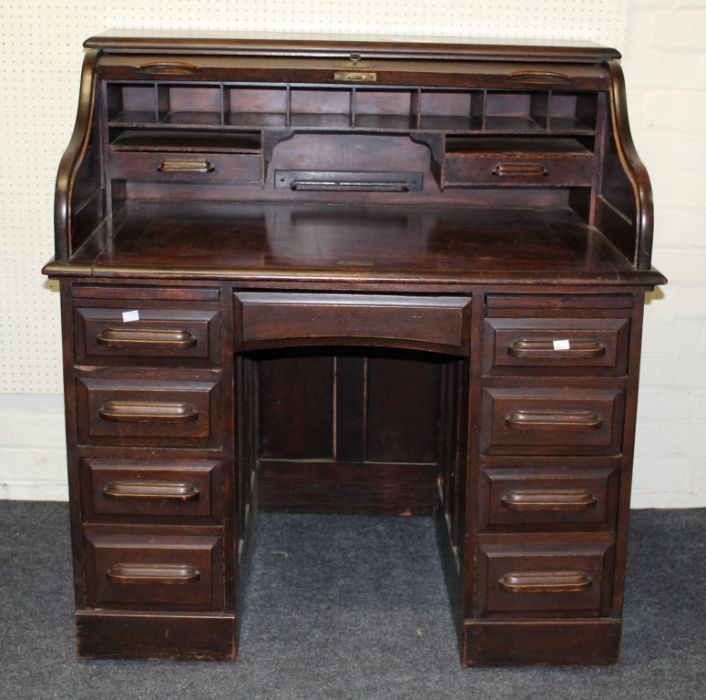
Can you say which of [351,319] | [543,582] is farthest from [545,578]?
[351,319]

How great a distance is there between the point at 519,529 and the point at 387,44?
1.26 m

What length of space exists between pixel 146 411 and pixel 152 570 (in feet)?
1.35

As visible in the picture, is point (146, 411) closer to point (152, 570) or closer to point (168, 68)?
point (152, 570)

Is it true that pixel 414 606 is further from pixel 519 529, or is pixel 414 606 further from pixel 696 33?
pixel 696 33

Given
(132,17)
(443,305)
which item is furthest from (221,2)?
(443,305)

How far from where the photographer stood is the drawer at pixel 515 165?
9.68 ft

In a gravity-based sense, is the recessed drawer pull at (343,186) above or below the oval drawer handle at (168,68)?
below

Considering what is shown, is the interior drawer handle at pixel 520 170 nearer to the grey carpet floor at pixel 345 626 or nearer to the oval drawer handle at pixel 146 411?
the oval drawer handle at pixel 146 411

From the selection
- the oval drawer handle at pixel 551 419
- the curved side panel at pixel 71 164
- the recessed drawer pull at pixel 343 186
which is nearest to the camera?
the curved side panel at pixel 71 164

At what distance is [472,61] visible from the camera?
116 inches

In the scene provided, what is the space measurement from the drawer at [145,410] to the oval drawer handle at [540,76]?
1.09 metres

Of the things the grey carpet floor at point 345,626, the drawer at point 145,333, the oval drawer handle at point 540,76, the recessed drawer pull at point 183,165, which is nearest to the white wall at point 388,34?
the grey carpet floor at point 345,626

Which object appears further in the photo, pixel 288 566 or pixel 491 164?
pixel 288 566

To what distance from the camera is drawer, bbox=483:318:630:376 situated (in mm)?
2648
